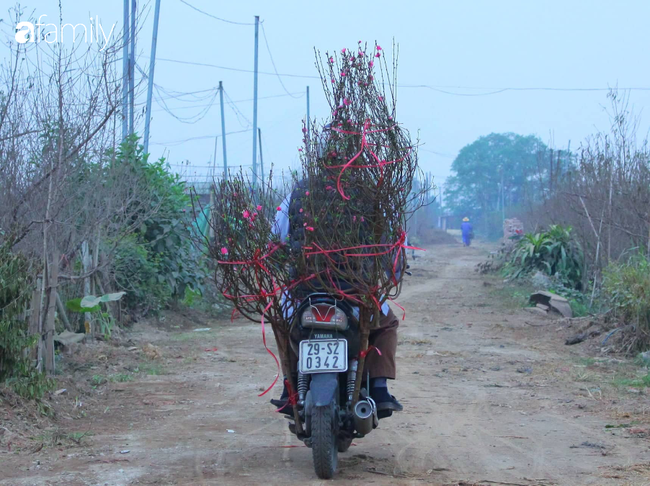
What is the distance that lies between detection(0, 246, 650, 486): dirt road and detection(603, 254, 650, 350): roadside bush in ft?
2.56

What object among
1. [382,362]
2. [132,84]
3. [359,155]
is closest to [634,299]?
[382,362]

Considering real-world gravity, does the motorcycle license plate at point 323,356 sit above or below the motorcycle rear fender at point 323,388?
above

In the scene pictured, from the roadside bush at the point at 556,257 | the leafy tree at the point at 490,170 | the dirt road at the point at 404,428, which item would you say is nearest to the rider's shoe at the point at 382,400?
the dirt road at the point at 404,428

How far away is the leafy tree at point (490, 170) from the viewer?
75.1m

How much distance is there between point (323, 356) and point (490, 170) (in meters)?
74.5

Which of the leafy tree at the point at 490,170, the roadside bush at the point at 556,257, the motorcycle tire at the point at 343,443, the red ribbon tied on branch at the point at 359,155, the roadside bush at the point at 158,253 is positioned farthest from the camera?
the leafy tree at the point at 490,170

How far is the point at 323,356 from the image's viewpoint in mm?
4441

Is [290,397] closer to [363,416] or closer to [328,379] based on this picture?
[328,379]

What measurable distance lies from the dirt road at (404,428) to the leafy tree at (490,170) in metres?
64.9

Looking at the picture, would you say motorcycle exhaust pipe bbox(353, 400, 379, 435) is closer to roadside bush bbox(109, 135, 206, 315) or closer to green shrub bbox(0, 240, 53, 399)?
green shrub bbox(0, 240, 53, 399)

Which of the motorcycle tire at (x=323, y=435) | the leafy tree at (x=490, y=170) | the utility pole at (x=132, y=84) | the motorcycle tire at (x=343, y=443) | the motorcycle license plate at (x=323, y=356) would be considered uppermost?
the leafy tree at (x=490, y=170)

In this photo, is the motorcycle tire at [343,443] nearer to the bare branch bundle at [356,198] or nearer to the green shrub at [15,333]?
the bare branch bundle at [356,198]

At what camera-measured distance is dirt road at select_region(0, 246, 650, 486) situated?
4484 mm

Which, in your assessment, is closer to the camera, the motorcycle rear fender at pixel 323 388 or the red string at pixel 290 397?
→ the motorcycle rear fender at pixel 323 388
